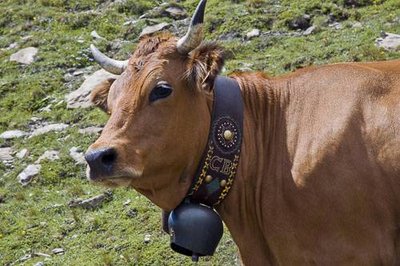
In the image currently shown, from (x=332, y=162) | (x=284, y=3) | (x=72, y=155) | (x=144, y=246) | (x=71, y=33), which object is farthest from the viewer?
(x=71, y=33)

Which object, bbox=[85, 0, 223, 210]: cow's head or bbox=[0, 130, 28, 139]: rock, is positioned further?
bbox=[0, 130, 28, 139]: rock

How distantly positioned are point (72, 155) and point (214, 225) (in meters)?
6.13

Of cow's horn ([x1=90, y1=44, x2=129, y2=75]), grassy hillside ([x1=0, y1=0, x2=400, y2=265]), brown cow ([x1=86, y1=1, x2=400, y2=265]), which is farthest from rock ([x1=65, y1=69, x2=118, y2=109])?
brown cow ([x1=86, y1=1, x2=400, y2=265])

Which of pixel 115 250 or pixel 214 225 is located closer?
pixel 214 225

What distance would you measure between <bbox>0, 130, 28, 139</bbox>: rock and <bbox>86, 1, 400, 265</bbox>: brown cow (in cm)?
724

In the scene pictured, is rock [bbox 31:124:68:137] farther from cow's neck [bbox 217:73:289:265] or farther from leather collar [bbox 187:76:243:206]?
leather collar [bbox 187:76:243:206]

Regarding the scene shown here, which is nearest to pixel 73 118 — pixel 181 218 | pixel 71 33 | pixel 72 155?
pixel 72 155

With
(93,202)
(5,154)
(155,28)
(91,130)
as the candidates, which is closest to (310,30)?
(155,28)

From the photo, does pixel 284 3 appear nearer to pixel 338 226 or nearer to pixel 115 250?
pixel 115 250

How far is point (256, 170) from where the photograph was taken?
6535mm

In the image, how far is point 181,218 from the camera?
6484 millimetres

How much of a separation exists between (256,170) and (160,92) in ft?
3.21

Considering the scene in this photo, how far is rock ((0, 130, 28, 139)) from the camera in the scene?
532 inches

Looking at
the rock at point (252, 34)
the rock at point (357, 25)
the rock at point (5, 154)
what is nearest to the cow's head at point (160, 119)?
the rock at point (5, 154)
